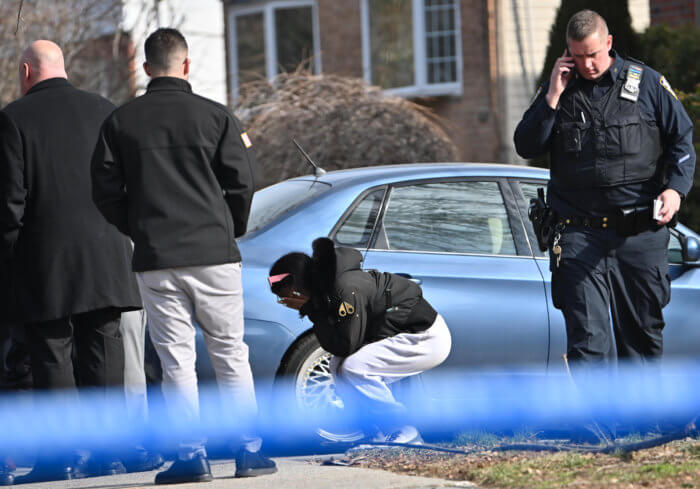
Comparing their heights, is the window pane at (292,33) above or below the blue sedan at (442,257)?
above

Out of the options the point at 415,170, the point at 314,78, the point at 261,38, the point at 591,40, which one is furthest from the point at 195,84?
the point at 591,40

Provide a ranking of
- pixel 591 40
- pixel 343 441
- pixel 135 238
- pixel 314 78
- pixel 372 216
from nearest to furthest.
→ pixel 135 238, pixel 591 40, pixel 343 441, pixel 372 216, pixel 314 78

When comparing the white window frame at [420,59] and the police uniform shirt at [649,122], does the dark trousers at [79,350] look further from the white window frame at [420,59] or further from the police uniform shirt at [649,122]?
the white window frame at [420,59]

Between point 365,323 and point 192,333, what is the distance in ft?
2.98

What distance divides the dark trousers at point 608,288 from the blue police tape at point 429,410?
14 centimetres

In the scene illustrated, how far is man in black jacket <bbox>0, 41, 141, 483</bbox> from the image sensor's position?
195 inches

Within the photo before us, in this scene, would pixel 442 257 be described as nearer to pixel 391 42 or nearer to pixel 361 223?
pixel 361 223

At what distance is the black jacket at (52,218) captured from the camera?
4945 millimetres

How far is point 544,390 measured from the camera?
593 centimetres

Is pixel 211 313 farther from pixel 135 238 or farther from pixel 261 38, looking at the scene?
pixel 261 38

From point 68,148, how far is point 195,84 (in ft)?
44.5

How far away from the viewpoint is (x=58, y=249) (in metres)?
5.00

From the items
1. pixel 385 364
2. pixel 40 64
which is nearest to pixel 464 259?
pixel 385 364

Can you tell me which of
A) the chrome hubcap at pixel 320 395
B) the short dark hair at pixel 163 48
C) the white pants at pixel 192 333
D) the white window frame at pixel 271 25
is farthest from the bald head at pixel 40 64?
the white window frame at pixel 271 25
